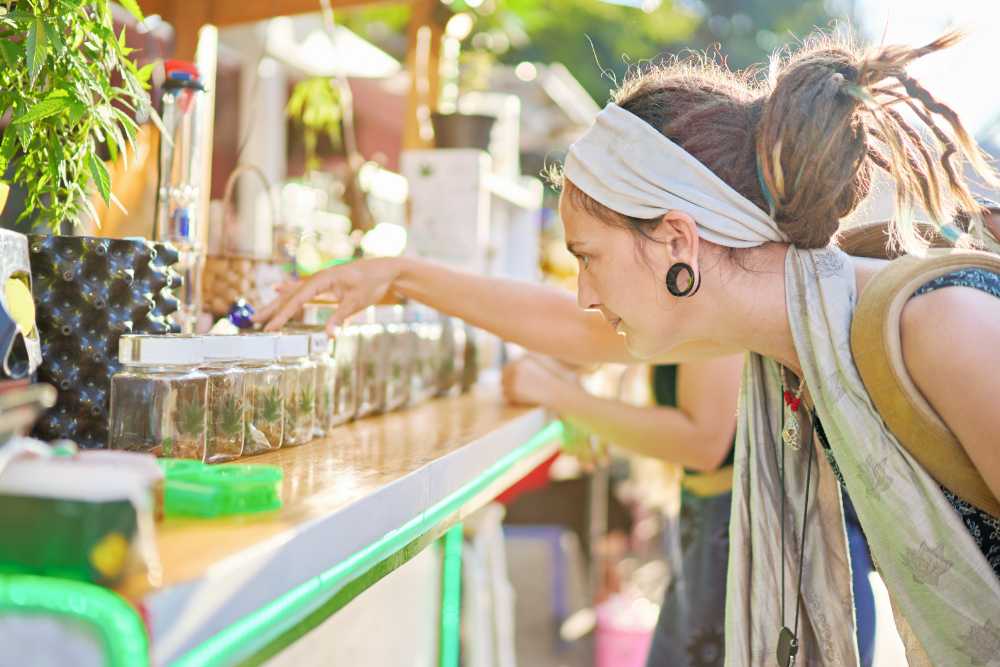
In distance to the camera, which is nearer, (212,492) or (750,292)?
(212,492)

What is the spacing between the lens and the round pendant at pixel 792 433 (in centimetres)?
149

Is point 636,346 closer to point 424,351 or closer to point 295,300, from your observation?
point 295,300

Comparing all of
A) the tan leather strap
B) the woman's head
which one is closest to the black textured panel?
the woman's head

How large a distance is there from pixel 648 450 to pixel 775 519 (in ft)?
2.32

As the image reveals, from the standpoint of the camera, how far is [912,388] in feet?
3.82

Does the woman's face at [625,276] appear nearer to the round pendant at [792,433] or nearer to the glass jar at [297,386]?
the round pendant at [792,433]

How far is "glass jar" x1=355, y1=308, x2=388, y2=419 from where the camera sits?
1808mm

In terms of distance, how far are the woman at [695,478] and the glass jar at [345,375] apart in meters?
0.57

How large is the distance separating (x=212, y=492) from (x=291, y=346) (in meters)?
0.48

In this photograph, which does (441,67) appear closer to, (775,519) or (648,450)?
(648,450)

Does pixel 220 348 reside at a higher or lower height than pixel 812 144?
lower

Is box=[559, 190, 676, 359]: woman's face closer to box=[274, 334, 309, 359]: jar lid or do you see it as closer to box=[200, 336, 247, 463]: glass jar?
box=[274, 334, 309, 359]: jar lid

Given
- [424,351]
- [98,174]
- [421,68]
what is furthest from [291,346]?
[421,68]

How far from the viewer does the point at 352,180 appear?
2754mm
